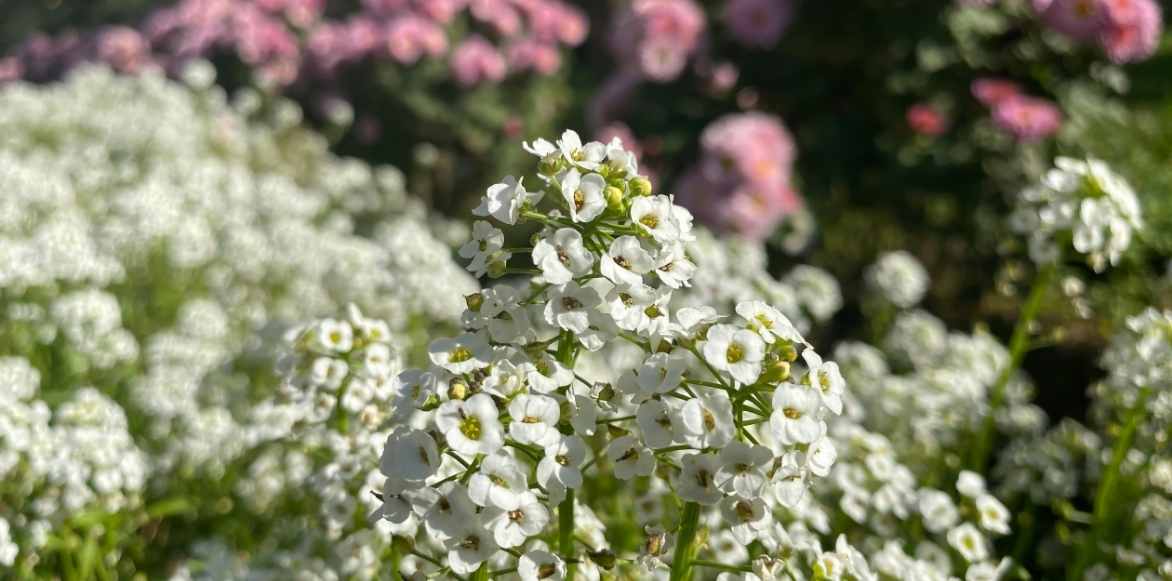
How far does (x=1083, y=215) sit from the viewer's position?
8.04ft

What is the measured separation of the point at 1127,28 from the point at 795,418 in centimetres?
364

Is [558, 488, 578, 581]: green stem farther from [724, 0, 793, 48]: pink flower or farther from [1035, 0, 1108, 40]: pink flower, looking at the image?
[724, 0, 793, 48]: pink flower

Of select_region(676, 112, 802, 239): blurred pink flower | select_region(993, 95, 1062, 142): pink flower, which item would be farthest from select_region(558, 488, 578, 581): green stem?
select_region(993, 95, 1062, 142): pink flower

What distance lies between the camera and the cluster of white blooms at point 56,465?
238cm

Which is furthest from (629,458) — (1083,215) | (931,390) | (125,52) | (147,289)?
(125,52)

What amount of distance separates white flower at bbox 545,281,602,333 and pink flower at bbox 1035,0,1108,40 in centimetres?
351

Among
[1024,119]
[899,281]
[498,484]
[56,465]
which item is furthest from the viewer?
→ [1024,119]

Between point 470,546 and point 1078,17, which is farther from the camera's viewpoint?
point 1078,17

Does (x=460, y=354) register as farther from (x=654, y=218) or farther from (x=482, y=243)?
(x=654, y=218)

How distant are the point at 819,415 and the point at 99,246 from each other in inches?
139

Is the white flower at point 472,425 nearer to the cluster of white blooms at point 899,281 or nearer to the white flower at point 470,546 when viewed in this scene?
the white flower at point 470,546

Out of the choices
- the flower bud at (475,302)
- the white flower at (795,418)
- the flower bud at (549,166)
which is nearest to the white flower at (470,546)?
the flower bud at (475,302)

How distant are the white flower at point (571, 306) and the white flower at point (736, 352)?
18 centimetres

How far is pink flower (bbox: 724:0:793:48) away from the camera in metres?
5.02
